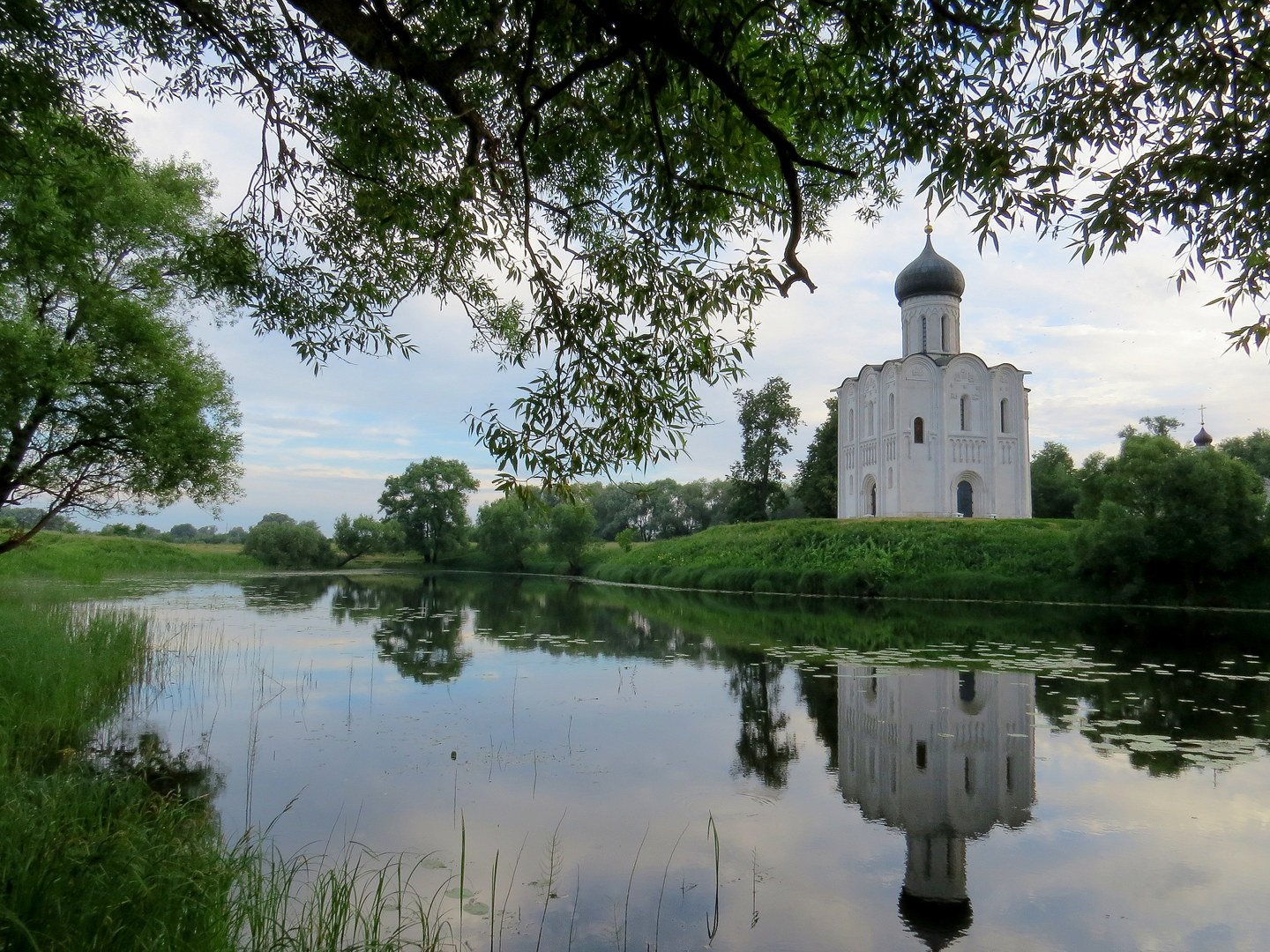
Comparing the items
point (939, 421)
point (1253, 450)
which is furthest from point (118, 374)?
point (1253, 450)

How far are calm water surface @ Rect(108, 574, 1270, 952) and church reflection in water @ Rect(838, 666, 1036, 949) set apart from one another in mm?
33

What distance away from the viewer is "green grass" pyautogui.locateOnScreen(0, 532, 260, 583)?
84.8 feet

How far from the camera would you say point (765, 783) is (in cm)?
739

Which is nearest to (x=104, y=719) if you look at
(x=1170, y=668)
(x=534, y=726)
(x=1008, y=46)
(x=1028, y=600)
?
(x=534, y=726)

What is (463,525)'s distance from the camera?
6550 cm

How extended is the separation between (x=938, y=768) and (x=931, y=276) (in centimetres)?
3967

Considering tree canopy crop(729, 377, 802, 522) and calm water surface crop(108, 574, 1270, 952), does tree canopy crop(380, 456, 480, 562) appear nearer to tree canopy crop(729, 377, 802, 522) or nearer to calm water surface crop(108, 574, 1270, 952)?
tree canopy crop(729, 377, 802, 522)

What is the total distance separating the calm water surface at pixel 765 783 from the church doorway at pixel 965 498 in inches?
1091

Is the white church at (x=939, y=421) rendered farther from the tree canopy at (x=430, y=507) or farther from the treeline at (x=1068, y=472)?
the tree canopy at (x=430, y=507)

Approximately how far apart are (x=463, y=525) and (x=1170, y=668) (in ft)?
184

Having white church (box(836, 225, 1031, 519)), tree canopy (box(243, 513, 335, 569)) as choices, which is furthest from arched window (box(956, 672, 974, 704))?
tree canopy (box(243, 513, 335, 569))

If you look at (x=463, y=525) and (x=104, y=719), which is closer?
(x=104, y=719)

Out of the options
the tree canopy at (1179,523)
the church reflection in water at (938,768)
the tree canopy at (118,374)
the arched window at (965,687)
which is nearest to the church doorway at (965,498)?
the tree canopy at (1179,523)

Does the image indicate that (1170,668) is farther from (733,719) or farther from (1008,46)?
(1008,46)
